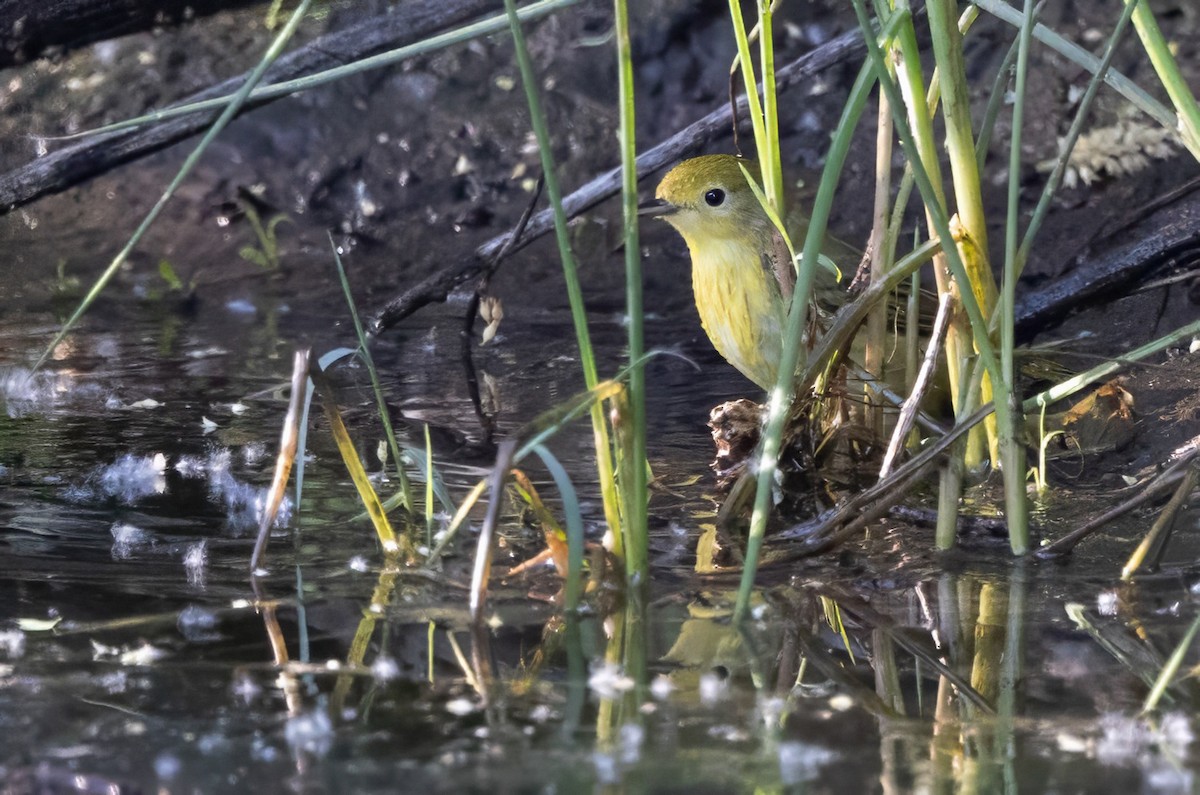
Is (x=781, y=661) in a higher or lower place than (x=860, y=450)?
lower

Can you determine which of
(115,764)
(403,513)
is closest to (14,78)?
(403,513)

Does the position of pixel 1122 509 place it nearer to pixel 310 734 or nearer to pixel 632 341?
pixel 632 341

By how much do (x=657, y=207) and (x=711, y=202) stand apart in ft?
0.49

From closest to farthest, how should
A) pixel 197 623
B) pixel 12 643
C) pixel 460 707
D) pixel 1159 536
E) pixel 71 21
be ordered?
pixel 460 707 < pixel 12 643 < pixel 197 623 < pixel 1159 536 < pixel 71 21

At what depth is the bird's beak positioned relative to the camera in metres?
3.81

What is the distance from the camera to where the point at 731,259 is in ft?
12.4

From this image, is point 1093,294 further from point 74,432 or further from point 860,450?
point 74,432

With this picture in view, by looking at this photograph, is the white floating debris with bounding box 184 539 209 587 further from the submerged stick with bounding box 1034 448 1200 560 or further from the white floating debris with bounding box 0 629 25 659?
the submerged stick with bounding box 1034 448 1200 560

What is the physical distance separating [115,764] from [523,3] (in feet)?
14.9

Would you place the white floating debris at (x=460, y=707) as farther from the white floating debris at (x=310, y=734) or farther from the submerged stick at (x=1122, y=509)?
the submerged stick at (x=1122, y=509)

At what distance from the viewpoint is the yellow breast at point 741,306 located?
3.63m

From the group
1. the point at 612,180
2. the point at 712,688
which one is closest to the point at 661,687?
the point at 712,688

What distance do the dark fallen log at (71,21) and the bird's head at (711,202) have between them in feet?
7.17

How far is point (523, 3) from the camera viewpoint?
585cm
